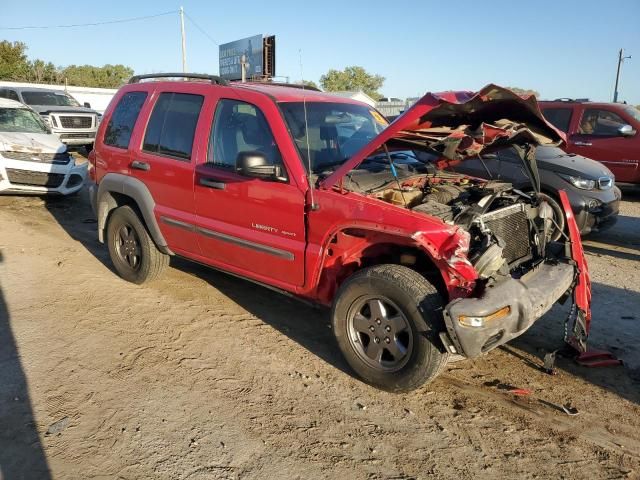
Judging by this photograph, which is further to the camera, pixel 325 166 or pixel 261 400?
pixel 325 166

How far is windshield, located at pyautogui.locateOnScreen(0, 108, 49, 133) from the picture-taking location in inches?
409

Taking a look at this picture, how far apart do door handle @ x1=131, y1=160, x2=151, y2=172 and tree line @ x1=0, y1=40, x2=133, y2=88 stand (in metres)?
44.4

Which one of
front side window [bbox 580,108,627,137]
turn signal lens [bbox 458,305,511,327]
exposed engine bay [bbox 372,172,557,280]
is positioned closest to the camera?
turn signal lens [bbox 458,305,511,327]

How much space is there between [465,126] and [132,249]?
144 inches

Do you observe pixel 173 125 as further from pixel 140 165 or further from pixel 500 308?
pixel 500 308

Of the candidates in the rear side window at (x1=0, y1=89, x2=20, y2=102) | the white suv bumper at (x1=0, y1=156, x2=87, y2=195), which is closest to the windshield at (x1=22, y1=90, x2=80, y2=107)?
the rear side window at (x1=0, y1=89, x2=20, y2=102)

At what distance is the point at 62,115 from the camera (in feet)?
50.6

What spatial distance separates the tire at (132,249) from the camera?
541 cm

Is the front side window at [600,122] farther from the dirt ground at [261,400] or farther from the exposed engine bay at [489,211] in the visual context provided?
the exposed engine bay at [489,211]

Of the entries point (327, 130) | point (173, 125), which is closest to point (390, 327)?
point (327, 130)

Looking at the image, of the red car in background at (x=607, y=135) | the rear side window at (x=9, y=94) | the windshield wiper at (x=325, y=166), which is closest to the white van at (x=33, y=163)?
the rear side window at (x=9, y=94)

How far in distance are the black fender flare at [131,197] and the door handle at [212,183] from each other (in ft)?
2.79

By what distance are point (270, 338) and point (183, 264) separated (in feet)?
7.68

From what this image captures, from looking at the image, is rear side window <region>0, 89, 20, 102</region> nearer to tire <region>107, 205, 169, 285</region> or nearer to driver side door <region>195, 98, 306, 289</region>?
tire <region>107, 205, 169, 285</region>
